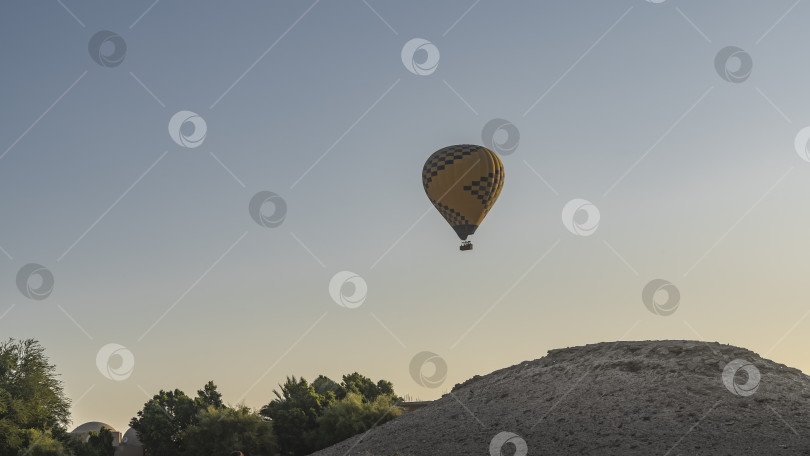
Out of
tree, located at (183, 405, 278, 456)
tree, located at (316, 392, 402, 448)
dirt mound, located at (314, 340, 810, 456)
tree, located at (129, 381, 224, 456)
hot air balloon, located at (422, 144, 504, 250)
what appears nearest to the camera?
dirt mound, located at (314, 340, 810, 456)

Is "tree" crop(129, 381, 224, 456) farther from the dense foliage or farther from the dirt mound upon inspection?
the dirt mound

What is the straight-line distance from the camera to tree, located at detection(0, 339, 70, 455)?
231ft

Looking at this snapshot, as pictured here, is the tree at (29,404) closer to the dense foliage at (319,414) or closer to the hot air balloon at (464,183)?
the dense foliage at (319,414)

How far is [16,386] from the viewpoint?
74.4 meters

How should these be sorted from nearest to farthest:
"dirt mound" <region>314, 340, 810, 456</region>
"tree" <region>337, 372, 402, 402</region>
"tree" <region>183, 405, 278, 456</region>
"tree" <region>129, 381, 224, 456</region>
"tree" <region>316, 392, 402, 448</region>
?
"dirt mound" <region>314, 340, 810, 456</region> < "tree" <region>316, 392, 402, 448</region> < "tree" <region>183, 405, 278, 456</region> < "tree" <region>129, 381, 224, 456</region> < "tree" <region>337, 372, 402, 402</region>

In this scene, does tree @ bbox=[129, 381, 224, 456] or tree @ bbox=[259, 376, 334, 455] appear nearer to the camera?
tree @ bbox=[259, 376, 334, 455]

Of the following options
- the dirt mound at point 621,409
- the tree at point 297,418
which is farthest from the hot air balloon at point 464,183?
the tree at point 297,418

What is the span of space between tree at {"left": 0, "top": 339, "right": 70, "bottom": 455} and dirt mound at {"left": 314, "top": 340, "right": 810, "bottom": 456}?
99.6ft

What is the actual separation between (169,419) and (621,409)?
5264 centimetres

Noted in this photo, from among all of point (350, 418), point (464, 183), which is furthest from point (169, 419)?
point (464, 183)

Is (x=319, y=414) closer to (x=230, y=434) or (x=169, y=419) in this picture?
(x=230, y=434)

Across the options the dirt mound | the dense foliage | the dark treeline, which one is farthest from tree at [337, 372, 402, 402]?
the dirt mound

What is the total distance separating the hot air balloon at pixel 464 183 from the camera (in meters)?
55.2

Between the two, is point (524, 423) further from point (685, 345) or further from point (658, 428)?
point (685, 345)
